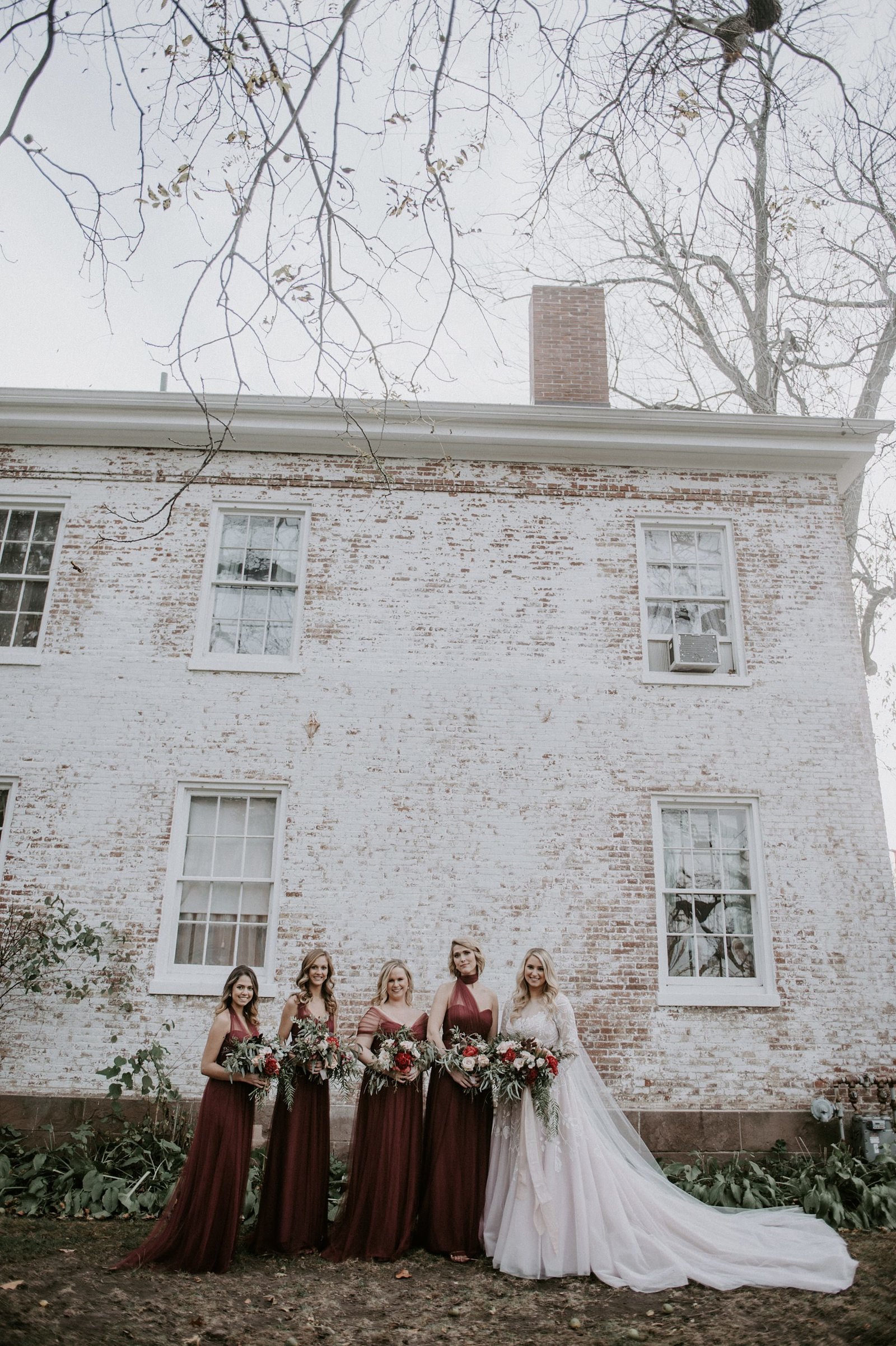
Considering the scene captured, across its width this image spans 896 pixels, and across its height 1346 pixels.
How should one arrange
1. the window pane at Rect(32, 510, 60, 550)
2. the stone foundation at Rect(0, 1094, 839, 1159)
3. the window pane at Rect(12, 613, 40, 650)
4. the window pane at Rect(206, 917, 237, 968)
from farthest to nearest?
the window pane at Rect(32, 510, 60, 550) → the window pane at Rect(12, 613, 40, 650) → the window pane at Rect(206, 917, 237, 968) → the stone foundation at Rect(0, 1094, 839, 1159)

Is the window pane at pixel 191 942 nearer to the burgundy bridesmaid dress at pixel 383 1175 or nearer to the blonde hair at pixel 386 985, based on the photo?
the blonde hair at pixel 386 985

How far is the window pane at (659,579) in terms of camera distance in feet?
33.9

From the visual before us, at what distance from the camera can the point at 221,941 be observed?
917 cm

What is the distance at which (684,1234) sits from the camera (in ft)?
19.7

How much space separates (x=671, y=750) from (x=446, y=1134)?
15.1 feet

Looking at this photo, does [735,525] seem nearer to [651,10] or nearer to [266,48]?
[651,10]

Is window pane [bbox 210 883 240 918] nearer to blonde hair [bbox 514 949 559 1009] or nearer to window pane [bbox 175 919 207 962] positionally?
window pane [bbox 175 919 207 962]

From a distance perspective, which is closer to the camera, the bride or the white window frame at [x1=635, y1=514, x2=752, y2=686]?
the bride

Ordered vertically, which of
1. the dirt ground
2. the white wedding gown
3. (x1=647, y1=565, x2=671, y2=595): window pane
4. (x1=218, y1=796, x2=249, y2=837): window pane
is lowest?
the dirt ground

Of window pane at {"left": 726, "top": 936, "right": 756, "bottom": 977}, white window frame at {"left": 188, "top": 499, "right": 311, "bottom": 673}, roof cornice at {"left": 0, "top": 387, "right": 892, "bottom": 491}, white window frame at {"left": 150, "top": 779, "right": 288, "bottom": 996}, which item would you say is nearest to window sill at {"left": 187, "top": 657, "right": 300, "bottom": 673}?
white window frame at {"left": 188, "top": 499, "right": 311, "bottom": 673}

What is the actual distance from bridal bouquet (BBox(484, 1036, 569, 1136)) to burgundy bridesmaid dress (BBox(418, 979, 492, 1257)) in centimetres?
19

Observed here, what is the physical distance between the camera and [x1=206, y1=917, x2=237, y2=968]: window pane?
29.9 feet

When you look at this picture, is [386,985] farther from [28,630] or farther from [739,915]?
[28,630]

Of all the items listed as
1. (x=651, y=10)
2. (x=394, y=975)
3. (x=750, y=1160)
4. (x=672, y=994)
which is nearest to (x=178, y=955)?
(x=394, y=975)
